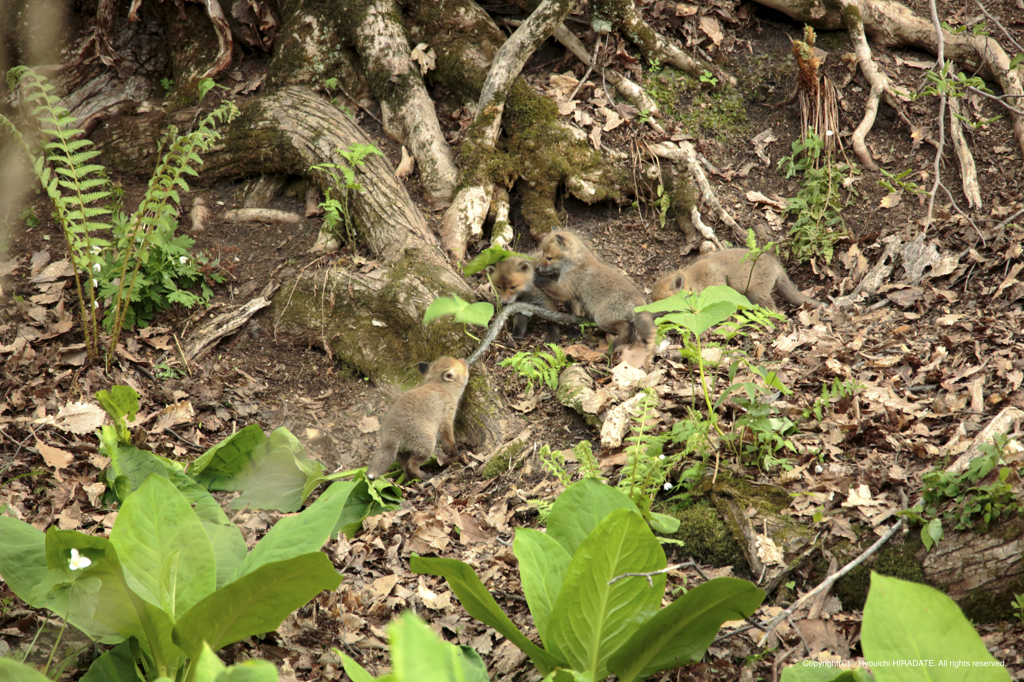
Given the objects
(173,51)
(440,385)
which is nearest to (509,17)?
(173,51)

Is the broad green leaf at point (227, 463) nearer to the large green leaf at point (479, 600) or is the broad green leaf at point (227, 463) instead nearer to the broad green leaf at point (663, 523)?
the large green leaf at point (479, 600)

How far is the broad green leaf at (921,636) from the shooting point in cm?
214

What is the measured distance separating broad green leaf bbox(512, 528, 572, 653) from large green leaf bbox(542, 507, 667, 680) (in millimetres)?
139

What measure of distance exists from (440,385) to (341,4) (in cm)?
545

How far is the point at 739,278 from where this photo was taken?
6863 millimetres

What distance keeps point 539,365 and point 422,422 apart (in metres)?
1.16

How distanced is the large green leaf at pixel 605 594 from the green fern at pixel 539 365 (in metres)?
2.96

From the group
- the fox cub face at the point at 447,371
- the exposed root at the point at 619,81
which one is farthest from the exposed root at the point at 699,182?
the fox cub face at the point at 447,371

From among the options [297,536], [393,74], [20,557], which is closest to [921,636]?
[297,536]

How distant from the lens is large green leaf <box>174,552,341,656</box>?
2.65 m

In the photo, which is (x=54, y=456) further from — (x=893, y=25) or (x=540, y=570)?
(x=893, y=25)

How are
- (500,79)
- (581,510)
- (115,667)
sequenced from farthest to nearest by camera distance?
1. (500,79)
2. (581,510)
3. (115,667)

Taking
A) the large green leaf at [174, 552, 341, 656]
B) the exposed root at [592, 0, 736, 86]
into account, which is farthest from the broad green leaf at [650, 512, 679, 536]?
the exposed root at [592, 0, 736, 86]

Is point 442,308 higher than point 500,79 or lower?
lower
